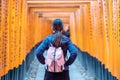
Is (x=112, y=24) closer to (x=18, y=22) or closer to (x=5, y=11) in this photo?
(x=5, y=11)

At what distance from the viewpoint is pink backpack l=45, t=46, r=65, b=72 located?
5605 mm

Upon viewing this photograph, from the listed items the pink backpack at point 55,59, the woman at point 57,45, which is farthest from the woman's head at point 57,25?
the pink backpack at point 55,59

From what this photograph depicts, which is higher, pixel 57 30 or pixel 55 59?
pixel 57 30

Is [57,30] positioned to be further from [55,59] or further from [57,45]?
[55,59]

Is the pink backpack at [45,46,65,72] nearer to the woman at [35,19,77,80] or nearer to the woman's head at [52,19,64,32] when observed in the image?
the woman at [35,19,77,80]

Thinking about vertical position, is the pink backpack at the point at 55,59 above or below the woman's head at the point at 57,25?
below

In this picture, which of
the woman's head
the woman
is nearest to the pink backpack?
the woman

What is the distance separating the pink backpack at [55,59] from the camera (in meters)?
5.61

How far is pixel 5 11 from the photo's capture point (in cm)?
707

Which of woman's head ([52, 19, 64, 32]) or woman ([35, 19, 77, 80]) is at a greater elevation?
woman's head ([52, 19, 64, 32])

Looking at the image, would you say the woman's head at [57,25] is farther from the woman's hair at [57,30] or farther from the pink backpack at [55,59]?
the pink backpack at [55,59]

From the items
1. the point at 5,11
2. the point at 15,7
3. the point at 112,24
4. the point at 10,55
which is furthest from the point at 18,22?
the point at 112,24

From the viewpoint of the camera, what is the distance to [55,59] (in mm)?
5641

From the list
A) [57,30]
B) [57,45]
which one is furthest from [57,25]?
[57,45]
